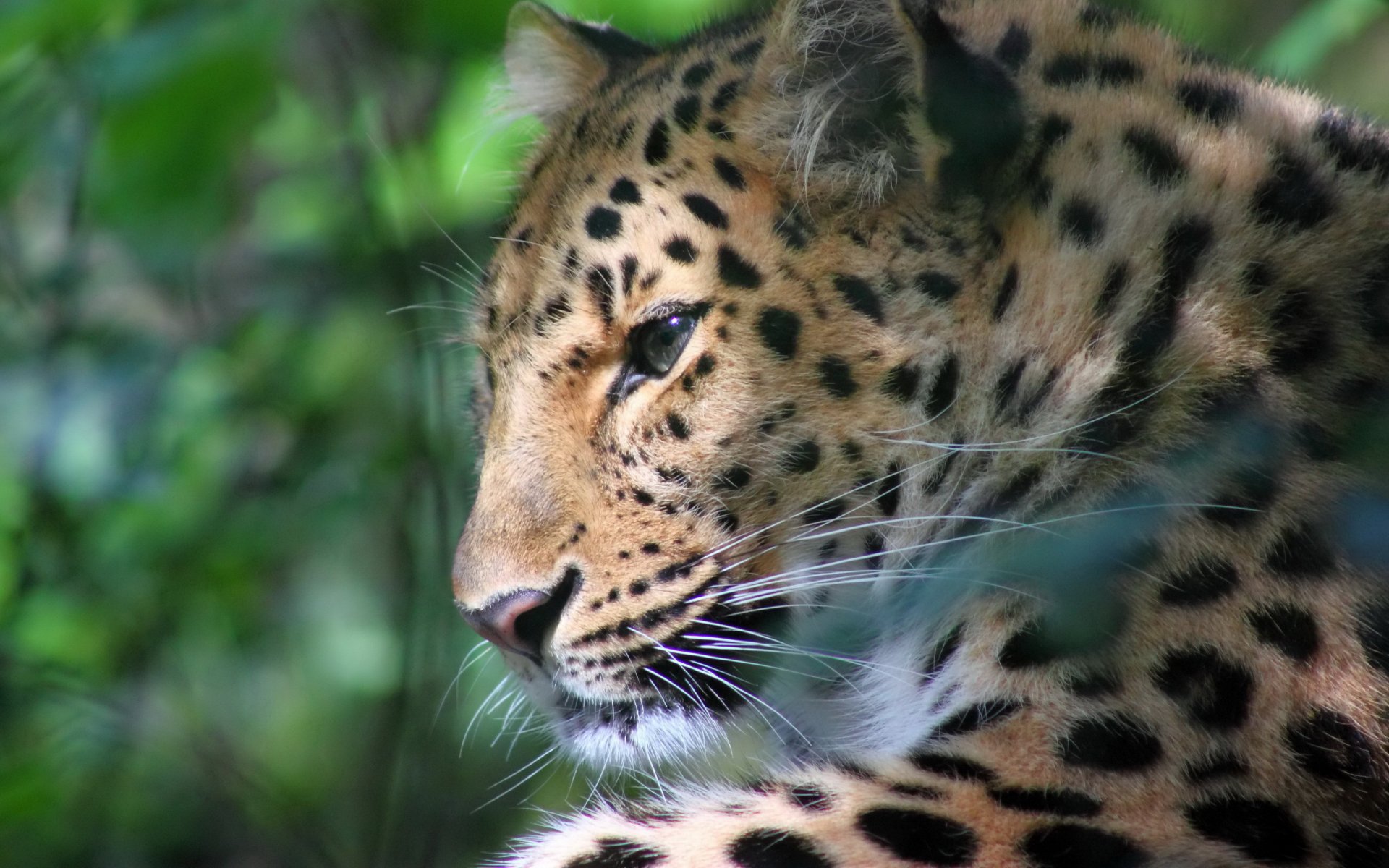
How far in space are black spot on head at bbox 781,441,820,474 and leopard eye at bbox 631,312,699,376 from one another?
12.3 inches

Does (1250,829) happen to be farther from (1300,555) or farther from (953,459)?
(953,459)

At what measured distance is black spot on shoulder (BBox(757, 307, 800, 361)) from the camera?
2604 millimetres

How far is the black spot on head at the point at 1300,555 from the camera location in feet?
7.30

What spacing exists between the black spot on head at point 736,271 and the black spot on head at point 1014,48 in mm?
651

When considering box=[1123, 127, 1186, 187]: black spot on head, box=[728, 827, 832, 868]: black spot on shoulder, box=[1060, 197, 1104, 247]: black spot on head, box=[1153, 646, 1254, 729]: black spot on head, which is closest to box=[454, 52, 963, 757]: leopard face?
box=[1060, 197, 1104, 247]: black spot on head

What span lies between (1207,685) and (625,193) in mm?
1494

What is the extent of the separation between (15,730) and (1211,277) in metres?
3.68

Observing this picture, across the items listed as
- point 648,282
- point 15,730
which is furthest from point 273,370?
point 648,282

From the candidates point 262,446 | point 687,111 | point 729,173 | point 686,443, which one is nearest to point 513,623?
point 686,443

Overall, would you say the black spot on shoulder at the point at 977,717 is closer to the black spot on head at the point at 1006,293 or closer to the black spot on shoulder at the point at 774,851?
the black spot on shoulder at the point at 774,851

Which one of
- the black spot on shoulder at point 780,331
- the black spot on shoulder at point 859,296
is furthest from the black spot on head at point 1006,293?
the black spot on shoulder at point 780,331

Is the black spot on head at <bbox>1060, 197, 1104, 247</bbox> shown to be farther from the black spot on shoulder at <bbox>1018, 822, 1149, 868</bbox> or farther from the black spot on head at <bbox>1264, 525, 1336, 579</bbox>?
the black spot on shoulder at <bbox>1018, 822, 1149, 868</bbox>

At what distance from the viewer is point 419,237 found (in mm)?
4359

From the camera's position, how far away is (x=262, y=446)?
5941 mm
